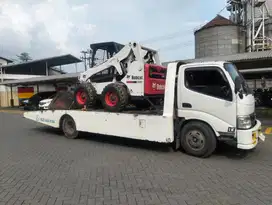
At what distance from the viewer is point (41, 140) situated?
386 inches

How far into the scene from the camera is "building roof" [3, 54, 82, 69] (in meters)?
44.3

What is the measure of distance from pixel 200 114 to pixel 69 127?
5236 mm

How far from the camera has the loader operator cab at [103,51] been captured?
992 cm

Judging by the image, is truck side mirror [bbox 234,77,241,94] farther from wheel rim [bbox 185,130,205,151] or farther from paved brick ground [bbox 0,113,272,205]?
paved brick ground [bbox 0,113,272,205]

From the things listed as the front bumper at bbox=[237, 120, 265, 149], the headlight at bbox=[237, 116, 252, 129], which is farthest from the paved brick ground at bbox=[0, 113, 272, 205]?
the headlight at bbox=[237, 116, 252, 129]

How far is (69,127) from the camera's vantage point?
10.0m

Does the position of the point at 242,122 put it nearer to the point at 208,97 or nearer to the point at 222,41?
the point at 208,97

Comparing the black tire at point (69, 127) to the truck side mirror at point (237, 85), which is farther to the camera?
the black tire at point (69, 127)

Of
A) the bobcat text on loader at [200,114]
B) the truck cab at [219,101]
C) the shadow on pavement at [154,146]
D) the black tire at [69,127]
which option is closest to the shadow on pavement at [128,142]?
the shadow on pavement at [154,146]

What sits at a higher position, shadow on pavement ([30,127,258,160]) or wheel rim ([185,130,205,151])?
wheel rim ([185,130,205,151])

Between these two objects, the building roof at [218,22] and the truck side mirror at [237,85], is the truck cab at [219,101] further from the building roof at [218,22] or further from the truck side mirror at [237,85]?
the building roof at [218,22]

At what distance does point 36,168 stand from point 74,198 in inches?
84.9

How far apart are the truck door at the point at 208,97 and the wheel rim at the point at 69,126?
440cm

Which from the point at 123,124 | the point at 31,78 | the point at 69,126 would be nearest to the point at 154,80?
the point at 123,124
